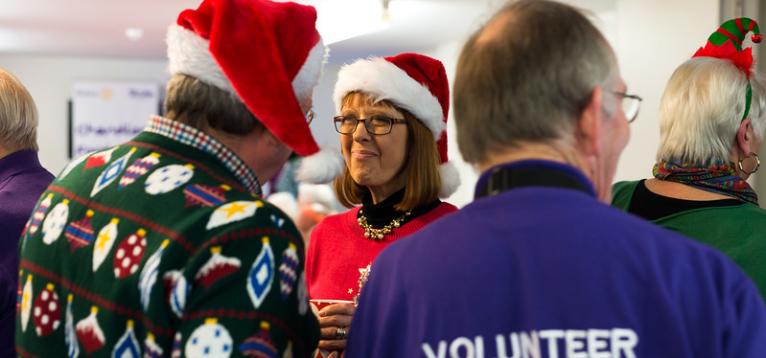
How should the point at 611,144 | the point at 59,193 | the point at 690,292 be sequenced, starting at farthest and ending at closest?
the point at 59,193, the point at 611,144, the point at 690,292

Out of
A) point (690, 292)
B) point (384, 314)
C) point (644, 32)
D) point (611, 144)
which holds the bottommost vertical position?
point (644, 32)

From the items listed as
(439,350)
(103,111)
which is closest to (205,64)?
(439,350)

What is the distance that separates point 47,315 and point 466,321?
0.66 metres

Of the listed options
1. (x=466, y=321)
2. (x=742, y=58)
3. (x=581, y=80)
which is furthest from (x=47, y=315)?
(x=742, y=58)

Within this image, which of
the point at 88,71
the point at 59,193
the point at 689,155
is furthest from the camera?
the point at 88,71

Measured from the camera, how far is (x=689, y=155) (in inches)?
83.8

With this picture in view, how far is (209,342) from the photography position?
120 cm

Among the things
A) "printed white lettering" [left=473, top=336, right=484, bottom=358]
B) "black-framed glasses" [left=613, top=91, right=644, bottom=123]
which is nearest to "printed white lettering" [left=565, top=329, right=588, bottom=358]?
"printed white lettering" [left=473, top=336, right=484, bottom=358]

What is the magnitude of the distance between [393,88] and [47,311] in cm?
123

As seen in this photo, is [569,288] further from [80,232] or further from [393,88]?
[393,88]

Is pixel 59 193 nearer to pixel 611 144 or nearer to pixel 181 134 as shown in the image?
pixel 181 134

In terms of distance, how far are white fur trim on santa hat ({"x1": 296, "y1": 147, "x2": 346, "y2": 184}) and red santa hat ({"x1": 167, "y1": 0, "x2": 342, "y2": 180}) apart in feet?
0.63

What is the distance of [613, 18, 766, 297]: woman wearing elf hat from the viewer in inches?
81.7

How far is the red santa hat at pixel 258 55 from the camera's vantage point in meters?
1.36
